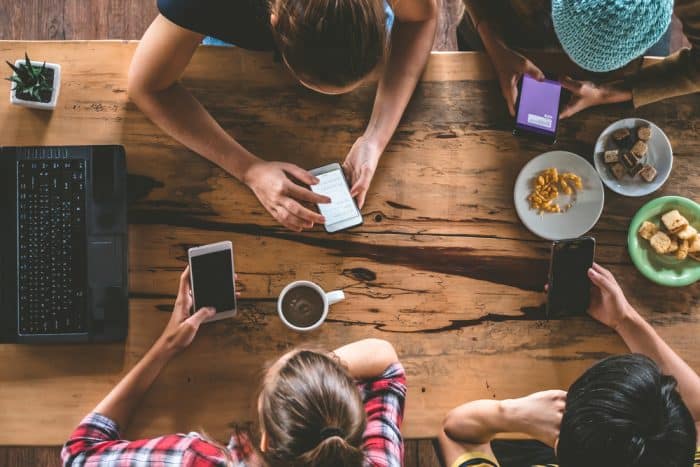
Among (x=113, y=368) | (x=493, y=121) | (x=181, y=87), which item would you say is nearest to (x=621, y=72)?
(x=493, y=121)

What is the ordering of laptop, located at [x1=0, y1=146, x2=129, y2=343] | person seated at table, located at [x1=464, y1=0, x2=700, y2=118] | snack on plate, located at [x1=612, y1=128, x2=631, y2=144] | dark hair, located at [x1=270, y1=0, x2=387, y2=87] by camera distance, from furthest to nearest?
snack on plate, located at [x1=612, y1=128, x2=631, y2=144]
laptop, located at [x1=0, y1=146, x2=129, y2=343]
person seated at table, located at [x1=464, y1=0, x2=700, y2=118]
dark hair, located at [x1=270, y1=0, x2=387, y2=87]

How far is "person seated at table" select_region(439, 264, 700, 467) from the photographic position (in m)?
1.07

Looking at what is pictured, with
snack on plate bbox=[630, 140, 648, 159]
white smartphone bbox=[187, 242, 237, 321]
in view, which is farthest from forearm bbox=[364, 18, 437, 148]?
snack on plate bbox=[630, 140, 648, 159]

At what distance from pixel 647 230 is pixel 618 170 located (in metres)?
0.15

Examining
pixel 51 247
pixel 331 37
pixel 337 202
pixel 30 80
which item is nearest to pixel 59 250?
pixel 51 247

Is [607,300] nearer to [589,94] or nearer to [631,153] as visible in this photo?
[631,153]

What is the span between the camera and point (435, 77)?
54.2 inches

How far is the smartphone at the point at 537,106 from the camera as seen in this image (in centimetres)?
132

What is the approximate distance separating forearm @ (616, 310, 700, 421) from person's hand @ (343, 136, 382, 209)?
65 centimetres

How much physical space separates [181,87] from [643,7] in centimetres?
95

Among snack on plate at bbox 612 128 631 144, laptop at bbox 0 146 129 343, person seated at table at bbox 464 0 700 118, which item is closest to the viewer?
person seated at table at bbox 464 0 700 118

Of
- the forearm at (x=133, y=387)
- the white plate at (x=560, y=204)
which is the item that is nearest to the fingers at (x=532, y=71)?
the white plate at (x=560, y=204)

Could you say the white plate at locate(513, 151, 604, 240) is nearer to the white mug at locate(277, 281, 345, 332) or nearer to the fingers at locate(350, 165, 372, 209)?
the fingers at locate(350, 165, 372, 209)

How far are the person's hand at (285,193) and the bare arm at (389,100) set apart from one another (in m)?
0.09
